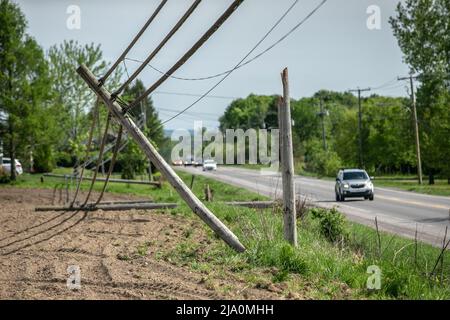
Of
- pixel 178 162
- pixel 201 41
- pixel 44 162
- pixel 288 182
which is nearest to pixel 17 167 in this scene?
pixel 44 162

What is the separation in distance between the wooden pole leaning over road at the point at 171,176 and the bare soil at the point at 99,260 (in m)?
1.09

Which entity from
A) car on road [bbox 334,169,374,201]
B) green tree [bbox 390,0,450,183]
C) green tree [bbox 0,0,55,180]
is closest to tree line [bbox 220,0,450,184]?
green tree [bbox 390,0,450,183]

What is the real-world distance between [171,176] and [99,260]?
2035 millimetres

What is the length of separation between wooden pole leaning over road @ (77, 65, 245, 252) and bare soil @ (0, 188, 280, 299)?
1092 mm

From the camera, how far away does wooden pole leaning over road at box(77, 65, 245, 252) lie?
432 inches

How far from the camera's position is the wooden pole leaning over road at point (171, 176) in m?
11.0

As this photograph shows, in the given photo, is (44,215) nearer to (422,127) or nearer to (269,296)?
(269,296)

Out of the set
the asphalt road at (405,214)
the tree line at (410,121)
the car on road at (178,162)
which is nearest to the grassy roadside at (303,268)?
the asphalt road at (405,214)

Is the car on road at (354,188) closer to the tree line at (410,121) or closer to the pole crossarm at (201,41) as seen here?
the tree line at (410,121)

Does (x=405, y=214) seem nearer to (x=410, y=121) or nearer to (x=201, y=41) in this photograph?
(x=201, y=41)

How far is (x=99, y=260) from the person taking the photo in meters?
10.5

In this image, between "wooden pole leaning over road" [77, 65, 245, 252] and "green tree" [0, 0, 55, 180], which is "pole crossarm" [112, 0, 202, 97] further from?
"green tree" [0, 0, 55, 180]

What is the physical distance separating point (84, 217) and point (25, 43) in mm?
23124
